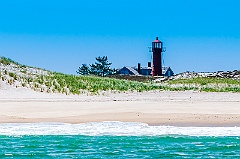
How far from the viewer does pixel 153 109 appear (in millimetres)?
24422

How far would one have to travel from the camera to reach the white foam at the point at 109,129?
17.2m

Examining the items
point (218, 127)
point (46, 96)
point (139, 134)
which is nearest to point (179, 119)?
point (218, 127)

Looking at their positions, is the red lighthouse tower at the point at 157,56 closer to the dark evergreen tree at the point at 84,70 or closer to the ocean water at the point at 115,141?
the dark evergreen tree at the point at 84,70

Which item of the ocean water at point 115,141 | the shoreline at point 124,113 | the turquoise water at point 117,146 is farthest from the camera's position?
the shoreline at point 124,113

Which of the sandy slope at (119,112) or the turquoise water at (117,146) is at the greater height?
the sandy slope at (119,112)

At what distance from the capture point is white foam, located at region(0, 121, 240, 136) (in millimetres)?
17219

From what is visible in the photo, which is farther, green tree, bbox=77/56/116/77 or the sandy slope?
green tree, bbox=77/56/116/77

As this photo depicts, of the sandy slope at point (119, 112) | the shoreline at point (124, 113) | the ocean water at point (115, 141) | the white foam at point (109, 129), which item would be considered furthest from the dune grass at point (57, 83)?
the ocean water at point (115, 141)

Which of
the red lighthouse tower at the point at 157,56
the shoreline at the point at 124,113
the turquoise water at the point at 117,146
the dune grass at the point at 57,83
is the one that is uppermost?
the red lighthouse tower at the point at 157,56

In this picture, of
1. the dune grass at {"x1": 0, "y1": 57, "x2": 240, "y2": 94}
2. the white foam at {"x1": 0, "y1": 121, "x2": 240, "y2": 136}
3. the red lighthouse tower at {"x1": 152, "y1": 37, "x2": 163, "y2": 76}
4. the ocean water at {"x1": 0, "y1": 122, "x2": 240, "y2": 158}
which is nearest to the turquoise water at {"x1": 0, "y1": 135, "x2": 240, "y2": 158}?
the ocean water at {"x1": 0, "y1": 122, "x2": 240, "y2": 158}

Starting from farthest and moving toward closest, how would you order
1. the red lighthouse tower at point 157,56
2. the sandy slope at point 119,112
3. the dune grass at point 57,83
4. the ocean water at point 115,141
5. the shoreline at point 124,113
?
the red lighthouse tower at point 157,56 → the dune grass at point 57,83 → the sandy slope at point 119,112 → the shoreline at point 124,113 → the ocean water at point 115,141

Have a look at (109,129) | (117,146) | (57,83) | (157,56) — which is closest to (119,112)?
(109,129)

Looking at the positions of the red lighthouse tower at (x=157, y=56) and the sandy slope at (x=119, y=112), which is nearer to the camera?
the sandy slope at (x=119, y=112)

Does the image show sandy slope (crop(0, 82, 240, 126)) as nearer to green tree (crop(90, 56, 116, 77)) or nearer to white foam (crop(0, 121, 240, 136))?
white foam (crop(0, 121, 240, 136))
